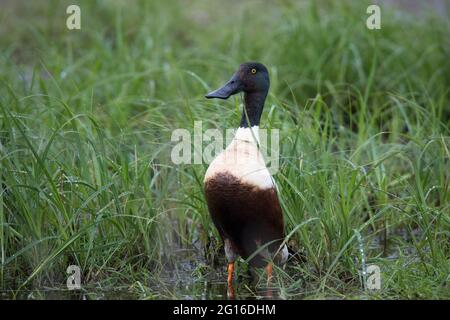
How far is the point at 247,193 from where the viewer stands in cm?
359

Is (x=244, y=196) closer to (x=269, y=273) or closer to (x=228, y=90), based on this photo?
(x=269, y=273)

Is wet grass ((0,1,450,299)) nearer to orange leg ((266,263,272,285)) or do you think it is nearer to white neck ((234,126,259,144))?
orange leg ((266,263,272,285))

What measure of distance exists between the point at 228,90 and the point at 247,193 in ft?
1.85

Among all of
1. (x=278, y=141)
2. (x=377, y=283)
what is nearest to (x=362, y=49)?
(x=278, y=141)

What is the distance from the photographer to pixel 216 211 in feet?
12.0

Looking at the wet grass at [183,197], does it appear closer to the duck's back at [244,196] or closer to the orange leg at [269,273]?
the orange leg at [269,273]

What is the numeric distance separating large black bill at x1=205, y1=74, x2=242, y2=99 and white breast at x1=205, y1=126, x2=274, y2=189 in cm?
23

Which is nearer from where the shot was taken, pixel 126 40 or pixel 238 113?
pixel 238 113

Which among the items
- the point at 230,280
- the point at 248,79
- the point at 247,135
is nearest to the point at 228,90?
the point at 248,79

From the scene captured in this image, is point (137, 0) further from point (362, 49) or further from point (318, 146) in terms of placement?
point (318, 146)

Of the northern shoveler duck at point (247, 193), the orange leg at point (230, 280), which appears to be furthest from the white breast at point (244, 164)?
the orange leg at point (230, 280)

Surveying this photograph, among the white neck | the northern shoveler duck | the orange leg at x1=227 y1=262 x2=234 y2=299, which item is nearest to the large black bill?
the northern shoveler duck

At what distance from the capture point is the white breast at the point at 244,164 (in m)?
3.59

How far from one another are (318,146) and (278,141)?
41cm
